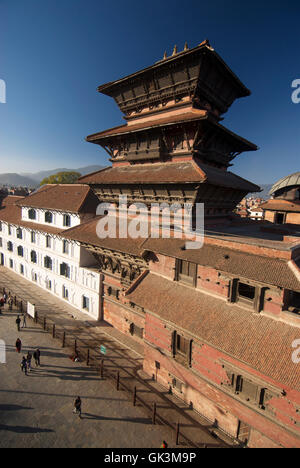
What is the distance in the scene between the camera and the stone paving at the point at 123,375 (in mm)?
11398

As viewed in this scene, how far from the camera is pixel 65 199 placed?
26.1 m

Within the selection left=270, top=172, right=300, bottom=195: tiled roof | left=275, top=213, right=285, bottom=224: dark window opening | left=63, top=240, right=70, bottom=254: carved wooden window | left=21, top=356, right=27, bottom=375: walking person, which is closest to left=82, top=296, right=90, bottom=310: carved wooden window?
left=63, top=240, right=70, bottom=254: carved wooden window

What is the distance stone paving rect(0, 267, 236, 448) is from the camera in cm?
1140

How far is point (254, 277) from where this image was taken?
9648mm

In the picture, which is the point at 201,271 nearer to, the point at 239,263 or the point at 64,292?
the point at 239,263

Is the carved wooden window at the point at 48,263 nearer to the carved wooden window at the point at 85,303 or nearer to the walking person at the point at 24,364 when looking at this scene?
the carved wooden window at the point at 85,303

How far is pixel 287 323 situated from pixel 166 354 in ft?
24.3

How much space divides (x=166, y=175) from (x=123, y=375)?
14.3 m

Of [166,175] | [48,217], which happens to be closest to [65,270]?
[48,217]

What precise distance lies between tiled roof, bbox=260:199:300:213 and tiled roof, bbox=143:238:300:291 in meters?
21.7

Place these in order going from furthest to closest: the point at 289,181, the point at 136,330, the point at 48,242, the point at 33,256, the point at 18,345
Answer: the point at 33,256
the point at 289,181
the point at 48,242
the point at 136,330
the point at 18,345

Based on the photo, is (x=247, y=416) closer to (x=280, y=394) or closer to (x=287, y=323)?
(x=280, y=394)

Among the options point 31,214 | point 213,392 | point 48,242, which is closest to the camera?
point 213,392

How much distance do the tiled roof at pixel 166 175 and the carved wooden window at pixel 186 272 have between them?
507cm
